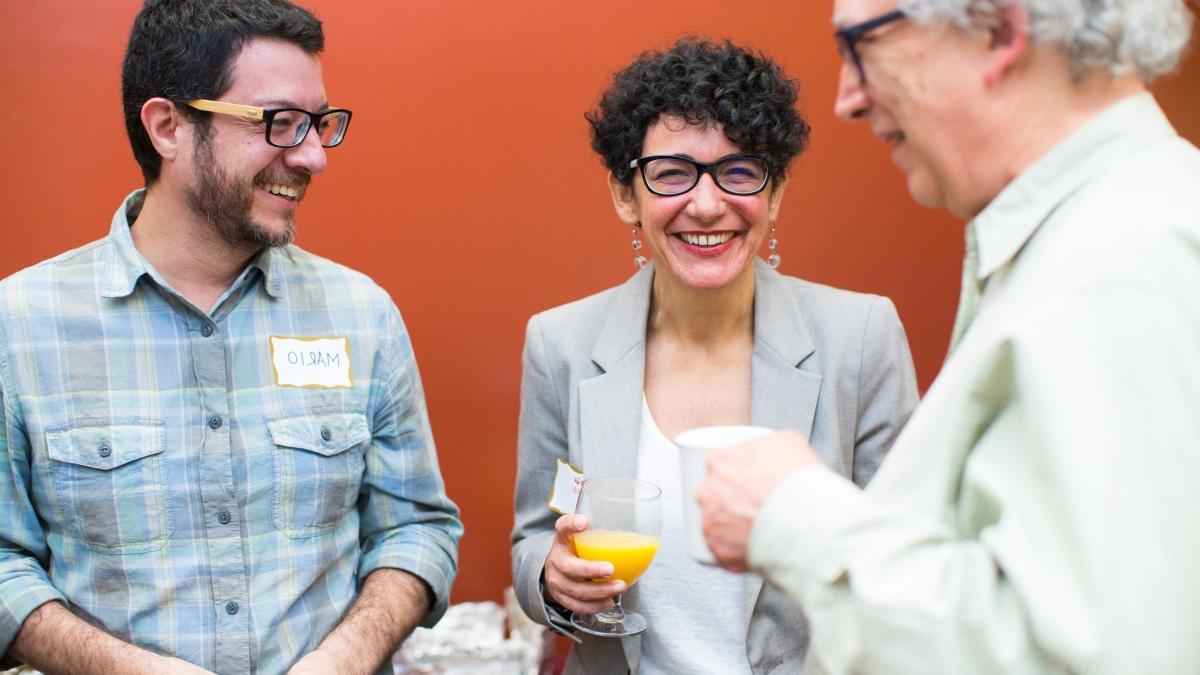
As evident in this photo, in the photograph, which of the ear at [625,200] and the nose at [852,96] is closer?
the nose at [852,96]

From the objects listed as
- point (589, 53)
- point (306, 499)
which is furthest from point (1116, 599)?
point (589, 53)

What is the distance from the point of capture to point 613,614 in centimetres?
188

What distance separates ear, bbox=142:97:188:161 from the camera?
199 cm

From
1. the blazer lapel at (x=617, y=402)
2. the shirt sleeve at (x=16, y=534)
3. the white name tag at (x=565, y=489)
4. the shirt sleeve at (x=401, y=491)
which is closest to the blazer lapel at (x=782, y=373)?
the blazer lapel at (x=617, y=402)

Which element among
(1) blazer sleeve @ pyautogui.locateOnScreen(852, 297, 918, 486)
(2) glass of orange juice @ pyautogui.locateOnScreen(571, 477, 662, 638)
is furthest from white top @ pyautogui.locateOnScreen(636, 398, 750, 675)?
(1) blazer sleeve @ pyautogui.locateOnScreen(852, 297, 918, 486)

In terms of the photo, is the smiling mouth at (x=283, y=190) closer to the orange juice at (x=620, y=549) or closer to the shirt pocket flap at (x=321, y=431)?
the shirt pocket flap at (x=321, y=431)

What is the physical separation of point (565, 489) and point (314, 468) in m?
0.46

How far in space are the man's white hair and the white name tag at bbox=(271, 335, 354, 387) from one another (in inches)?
53.4

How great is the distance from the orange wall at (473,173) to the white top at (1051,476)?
1892 millimetres

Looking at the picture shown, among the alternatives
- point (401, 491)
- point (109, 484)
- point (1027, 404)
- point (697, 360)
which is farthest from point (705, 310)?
point (1027, 404)

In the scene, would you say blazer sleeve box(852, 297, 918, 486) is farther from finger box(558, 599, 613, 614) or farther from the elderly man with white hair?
the elderly man with white hair

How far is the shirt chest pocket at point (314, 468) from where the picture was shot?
1972 mm

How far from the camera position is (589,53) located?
2.85 metres

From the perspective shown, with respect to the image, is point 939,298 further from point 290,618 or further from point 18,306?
point 18,306
